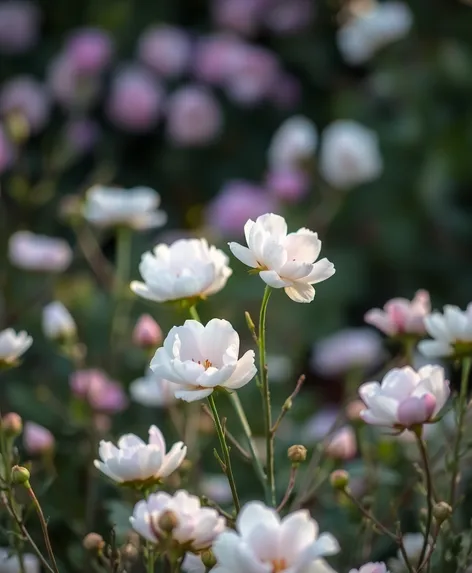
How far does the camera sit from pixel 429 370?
586 mm

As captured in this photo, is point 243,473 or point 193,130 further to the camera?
point 193,130

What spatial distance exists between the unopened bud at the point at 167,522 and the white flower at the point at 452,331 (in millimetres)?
242

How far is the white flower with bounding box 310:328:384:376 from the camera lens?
4.51 ft

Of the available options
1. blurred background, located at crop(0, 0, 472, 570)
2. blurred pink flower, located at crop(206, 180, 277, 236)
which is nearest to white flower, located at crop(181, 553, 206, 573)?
blurred background, located at crop(0, 0, 472, 570)

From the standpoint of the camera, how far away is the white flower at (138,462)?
52 cm

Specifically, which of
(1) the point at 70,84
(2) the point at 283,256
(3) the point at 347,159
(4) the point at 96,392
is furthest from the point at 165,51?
(2) the point at 283,256

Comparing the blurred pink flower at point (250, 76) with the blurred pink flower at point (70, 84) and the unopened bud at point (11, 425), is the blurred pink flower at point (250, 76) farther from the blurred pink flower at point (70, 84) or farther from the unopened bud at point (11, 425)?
the unopened bud at point (11, 425)

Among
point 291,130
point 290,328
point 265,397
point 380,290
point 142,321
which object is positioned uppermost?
point 265,397

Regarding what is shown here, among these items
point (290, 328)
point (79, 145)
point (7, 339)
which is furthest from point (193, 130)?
point (7, 339)

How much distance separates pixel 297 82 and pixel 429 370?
5.33 feet

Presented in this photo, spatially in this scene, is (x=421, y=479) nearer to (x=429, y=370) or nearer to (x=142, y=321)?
(x=429, y=370)

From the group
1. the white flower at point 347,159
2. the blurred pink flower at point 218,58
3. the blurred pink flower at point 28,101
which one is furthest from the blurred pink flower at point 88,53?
the white flower at point 347,159

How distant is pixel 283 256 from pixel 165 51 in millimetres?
1511

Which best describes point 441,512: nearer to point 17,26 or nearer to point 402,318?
point 402,318
